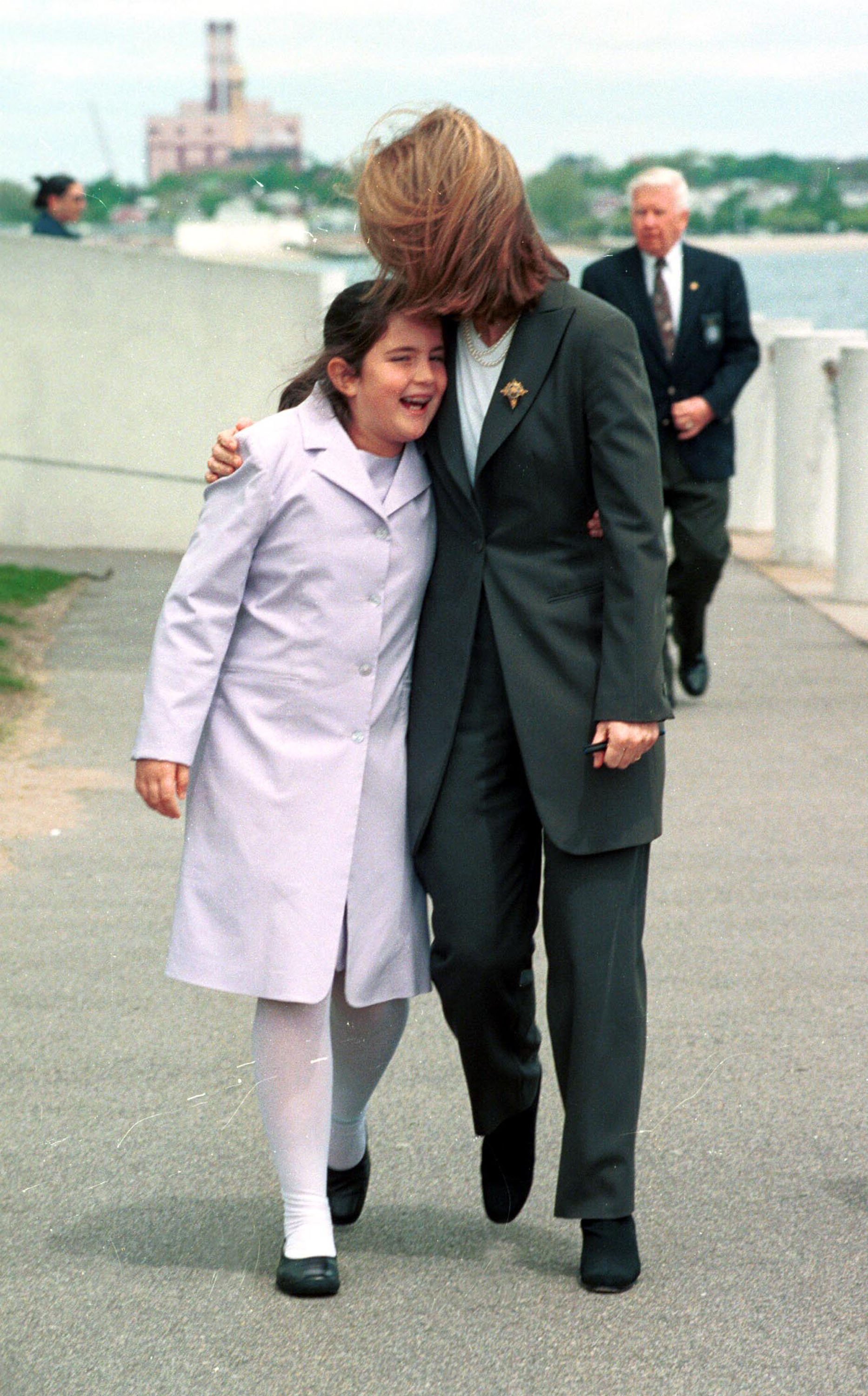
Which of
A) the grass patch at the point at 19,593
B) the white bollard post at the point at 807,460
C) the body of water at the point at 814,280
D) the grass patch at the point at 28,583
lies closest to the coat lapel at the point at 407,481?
the body of water at the point at 814,280

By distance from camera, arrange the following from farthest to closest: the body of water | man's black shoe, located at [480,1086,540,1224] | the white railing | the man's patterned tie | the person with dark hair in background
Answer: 1. the person with dark hair in background
2. the white railing
3. the man's patterned tie
4. the body of water
5. man's black shoe, located at [480,1086,540,1224]

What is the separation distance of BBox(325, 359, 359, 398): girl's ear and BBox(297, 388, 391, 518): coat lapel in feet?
0.19

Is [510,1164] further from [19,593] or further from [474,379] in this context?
[19,593]

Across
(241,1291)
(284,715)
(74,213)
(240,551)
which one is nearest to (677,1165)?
(241,1291)

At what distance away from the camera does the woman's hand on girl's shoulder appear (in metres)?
3.63

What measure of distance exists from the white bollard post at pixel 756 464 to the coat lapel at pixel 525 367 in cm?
1263

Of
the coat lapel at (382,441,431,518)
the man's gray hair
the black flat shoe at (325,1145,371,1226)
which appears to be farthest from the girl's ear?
the man's gray hair

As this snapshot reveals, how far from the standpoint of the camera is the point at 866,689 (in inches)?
366

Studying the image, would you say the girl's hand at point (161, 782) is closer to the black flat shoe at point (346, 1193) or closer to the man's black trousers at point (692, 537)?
the black flat shoe at point (346, 1193)

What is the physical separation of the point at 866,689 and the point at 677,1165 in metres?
5.37

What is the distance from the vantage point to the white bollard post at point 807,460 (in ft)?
45.0

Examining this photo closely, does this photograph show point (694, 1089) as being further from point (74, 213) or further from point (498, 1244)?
point (74, 213)

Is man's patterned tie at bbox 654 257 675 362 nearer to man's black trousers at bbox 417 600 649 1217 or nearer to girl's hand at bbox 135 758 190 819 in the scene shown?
man's black trousers at bbox 417 600 649 1217

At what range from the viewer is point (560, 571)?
362 cm
